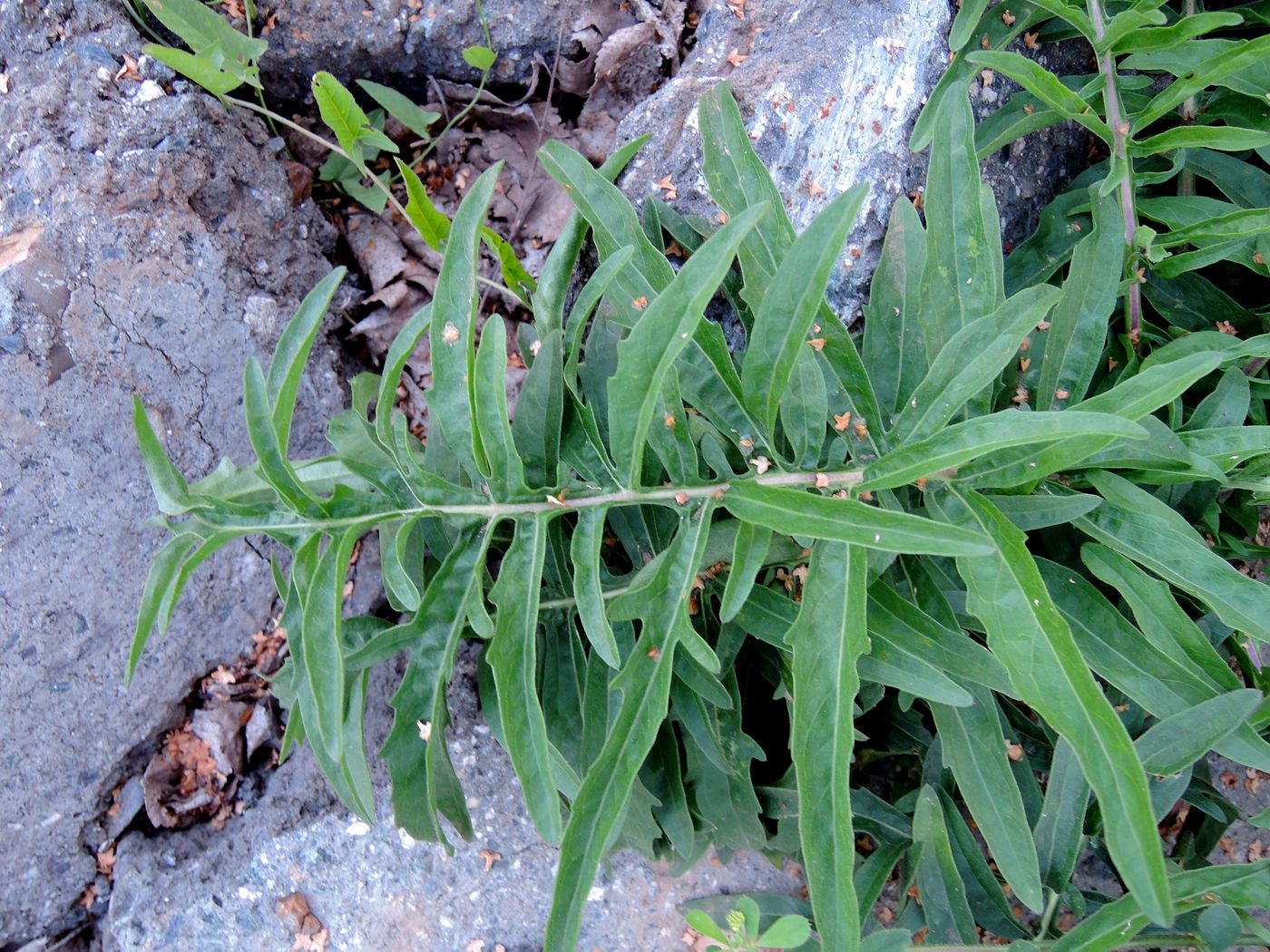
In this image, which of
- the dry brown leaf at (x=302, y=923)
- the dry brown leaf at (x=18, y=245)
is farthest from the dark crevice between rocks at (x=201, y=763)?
the dry brown leaf at (x=18, y=245)

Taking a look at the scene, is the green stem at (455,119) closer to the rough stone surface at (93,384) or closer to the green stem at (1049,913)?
the rough stone surface at (93,384)

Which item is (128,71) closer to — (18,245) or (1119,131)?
(18,245)

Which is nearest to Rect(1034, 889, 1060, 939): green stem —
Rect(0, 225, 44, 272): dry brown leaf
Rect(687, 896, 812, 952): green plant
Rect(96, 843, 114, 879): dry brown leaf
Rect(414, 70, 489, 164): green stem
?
Rect(687, 896, 812, 952): green plant

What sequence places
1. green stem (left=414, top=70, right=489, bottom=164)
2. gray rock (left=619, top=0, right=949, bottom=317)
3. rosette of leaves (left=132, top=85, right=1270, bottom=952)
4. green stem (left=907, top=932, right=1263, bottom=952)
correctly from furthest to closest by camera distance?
green stem (left=414, top=70, right=489, bottom=164) < gray rock (left=619, top=0, right=949, bottom=317) < green stem (left=907, top=932, right=1263, bottom=952) < rosette of leaves (left=132, top=85, right=1270, bottom=952)

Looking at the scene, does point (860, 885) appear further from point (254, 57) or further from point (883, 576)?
point (254, 57)

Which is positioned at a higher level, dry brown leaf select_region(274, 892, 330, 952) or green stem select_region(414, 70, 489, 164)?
green stem select_region(414, 70, 489, 164)

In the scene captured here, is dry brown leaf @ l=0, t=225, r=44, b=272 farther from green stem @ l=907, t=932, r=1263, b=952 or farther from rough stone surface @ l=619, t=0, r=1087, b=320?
green stem @ l=907, t=932, r=1263, b=952
